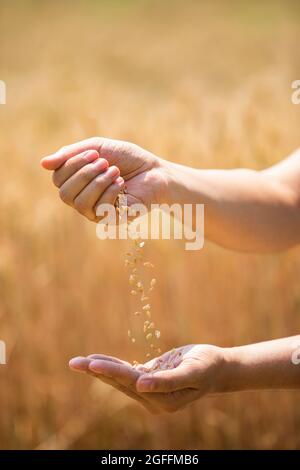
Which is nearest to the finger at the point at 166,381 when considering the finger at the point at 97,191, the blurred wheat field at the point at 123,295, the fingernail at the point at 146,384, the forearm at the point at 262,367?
the fingernail at the point at 146,384

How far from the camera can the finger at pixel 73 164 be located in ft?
4.30

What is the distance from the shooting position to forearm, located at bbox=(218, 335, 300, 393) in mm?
1382

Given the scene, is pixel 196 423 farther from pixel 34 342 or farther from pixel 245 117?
pixel 245 117

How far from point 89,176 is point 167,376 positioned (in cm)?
38

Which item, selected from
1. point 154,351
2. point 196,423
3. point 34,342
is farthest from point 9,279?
point 196,423

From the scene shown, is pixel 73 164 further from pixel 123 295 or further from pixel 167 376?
pixel 123 295

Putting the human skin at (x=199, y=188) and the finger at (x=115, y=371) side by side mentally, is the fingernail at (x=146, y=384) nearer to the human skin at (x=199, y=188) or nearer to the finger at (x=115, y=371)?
the finger at (x=115, y=371)

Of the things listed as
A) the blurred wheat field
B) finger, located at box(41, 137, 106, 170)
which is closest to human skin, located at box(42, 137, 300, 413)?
finger, located at box(41, 137, 106, 170)

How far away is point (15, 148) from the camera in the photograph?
2531mm

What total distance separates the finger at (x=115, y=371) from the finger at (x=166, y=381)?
0.02 m

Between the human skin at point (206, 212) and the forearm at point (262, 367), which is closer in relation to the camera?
the human skin at point (206, 212)

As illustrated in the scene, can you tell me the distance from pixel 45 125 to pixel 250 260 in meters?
0.85

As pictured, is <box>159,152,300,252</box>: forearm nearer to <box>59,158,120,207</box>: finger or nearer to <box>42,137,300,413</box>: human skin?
<box>42,137,300,413</box>: human skin

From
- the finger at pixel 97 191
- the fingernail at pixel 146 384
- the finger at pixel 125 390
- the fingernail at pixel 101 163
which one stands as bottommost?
the finger at pixel 125 390
